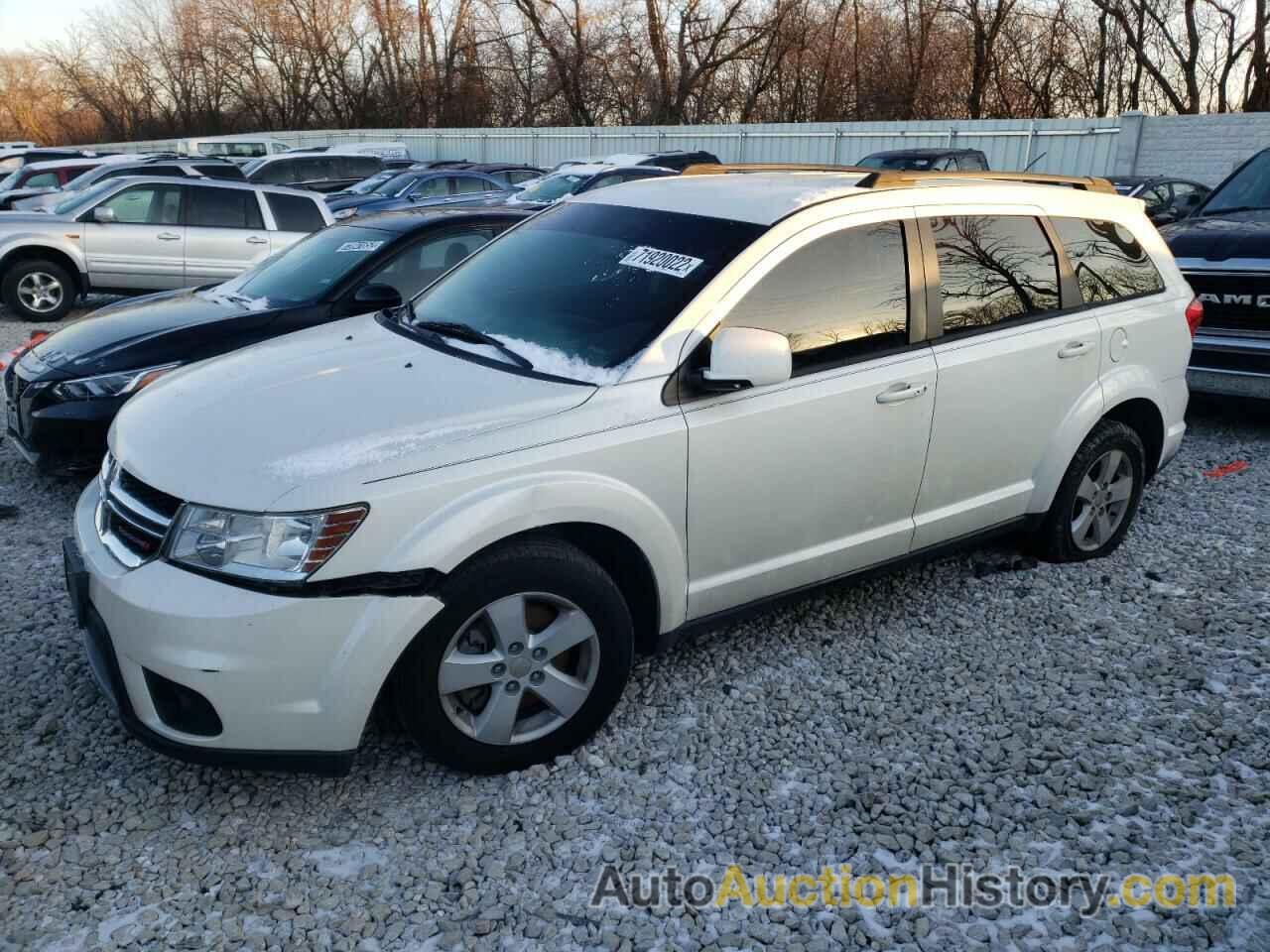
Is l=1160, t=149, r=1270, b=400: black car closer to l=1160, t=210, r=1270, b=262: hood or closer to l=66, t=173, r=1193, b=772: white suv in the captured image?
l=1160, t=210, r=1270, b=262: hood

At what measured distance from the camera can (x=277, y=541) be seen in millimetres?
2678

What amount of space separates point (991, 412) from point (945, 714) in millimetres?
1195

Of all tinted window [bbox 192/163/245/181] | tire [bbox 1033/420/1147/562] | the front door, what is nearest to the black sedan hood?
the front door

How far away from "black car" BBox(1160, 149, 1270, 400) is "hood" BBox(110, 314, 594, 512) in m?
5.06

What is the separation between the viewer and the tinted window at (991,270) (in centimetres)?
389

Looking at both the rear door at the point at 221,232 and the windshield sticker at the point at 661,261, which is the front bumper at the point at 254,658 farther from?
the rear door at the point at 221,232

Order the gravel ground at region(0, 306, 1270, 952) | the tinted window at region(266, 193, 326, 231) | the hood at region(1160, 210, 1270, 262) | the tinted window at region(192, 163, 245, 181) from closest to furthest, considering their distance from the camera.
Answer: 1. the gravel ground at region(0, 306, 1270, 952)
2. the hood at region(1160, 210, 1270, 262)
3. the tinted window at region(266, 193, 326, 231)
4. the tinted window at region(192, 163, 245, 181)

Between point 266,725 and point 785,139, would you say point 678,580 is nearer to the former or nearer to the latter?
point 266,725

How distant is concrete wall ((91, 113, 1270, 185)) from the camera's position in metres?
22.1

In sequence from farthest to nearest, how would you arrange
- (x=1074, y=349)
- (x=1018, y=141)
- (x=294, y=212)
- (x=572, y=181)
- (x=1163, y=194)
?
(x=1018, y=141)
(x=572, y=181)
(x=1163, y=194)
(x=294, y=212)
(x=1074, y=349)

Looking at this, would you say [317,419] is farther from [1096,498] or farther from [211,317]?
[1096,498]

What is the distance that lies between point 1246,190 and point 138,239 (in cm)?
1047

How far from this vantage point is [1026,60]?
1168 inches

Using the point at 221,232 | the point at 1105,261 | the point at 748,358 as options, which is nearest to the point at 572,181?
the point at 221,232
